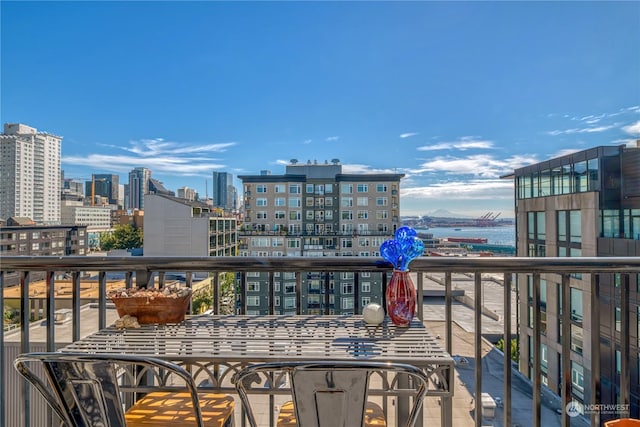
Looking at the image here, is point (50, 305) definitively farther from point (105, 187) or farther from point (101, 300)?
point (105, 187)

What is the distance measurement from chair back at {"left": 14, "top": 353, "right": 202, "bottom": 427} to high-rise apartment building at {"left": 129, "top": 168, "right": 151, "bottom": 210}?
47.3 feet

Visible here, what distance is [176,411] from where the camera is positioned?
4.15 ft

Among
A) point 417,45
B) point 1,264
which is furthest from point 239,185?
point 1,264

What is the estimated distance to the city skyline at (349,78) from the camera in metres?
4.46

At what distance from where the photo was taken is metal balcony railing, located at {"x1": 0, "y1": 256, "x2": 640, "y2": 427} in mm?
1540

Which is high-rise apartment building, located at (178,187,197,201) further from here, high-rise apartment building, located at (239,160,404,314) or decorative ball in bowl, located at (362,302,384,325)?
decorative ball in bowl, located at (362,302,384,325)

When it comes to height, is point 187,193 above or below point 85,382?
above

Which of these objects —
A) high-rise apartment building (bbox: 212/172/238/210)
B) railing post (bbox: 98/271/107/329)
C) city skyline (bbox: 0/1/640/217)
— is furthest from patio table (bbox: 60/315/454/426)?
high-rise apartment building (bbox: 212/172/238/210)

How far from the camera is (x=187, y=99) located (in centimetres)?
930

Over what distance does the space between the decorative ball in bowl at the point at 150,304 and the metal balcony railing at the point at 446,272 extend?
0.21 m

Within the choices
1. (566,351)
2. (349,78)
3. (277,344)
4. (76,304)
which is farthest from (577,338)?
(76,304)

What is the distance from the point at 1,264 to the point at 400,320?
1.89 metres

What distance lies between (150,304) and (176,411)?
0.42 m

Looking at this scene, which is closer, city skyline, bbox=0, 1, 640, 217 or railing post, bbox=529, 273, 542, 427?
railing post, bbox=529, 273, 542, 427
